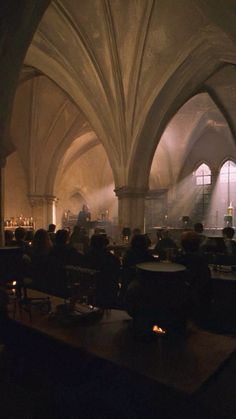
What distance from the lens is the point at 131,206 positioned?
1184 cm

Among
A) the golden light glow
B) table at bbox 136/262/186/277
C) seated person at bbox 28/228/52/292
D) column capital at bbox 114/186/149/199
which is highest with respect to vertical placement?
column capital at bbox 114/186/149/199

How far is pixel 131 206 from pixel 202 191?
11.5m

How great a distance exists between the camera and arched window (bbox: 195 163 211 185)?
2195cm

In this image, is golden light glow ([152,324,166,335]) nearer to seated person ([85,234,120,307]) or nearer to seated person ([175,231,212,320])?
seated person ([175,231,212,320])

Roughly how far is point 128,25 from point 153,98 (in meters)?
2.25

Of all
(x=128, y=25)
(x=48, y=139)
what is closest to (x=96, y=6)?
(x=128, y=25)

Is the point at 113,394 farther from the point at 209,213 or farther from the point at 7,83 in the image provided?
the point at 209,213

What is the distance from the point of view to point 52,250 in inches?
178

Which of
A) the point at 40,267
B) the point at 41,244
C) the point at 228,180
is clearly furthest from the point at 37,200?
the point at 40,267

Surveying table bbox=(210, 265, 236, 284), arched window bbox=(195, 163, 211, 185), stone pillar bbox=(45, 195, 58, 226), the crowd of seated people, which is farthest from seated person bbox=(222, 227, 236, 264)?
arched window bbox=(195, 163, 211, 185)

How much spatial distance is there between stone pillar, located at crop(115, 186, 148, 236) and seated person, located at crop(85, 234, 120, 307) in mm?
7397

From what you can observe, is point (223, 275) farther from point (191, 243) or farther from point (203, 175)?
point (203, 175)

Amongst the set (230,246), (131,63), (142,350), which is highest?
(131,63)

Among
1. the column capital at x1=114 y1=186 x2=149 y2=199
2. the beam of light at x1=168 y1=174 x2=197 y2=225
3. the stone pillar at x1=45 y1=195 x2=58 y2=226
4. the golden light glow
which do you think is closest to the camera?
the golden light glow
